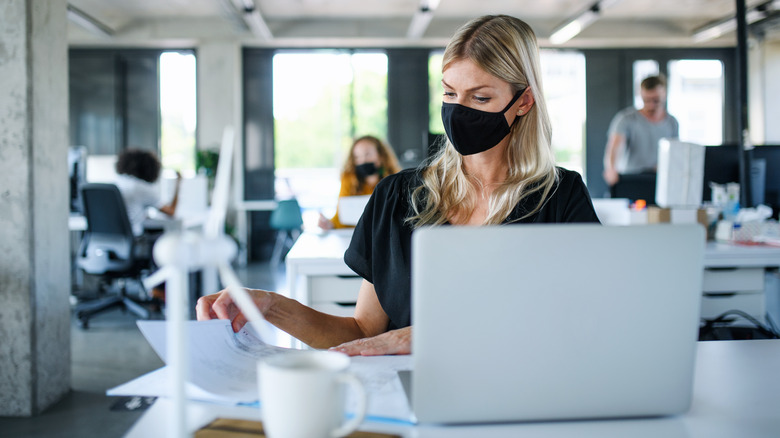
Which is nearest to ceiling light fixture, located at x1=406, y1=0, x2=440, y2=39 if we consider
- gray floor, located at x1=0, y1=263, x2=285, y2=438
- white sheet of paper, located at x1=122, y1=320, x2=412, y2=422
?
gray floor, located at x1=0, y1=263, x2=285, y2=438

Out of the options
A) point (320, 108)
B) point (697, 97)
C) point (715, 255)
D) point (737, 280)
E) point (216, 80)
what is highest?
point (216, 80)

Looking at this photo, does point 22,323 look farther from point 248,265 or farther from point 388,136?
point 388,136

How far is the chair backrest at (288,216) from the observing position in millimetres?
7160

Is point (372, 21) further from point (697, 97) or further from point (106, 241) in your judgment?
point (106, 241)

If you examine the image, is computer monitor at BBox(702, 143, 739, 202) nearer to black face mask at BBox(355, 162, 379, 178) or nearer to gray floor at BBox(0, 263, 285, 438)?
black face mask at BBox(355, 162, 379, 178)

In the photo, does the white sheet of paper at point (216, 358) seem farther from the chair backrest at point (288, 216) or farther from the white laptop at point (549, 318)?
the chair backrest at point (288, 216)

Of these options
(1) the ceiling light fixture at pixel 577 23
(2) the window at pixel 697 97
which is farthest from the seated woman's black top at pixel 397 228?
(2) the window at pixel 697 97

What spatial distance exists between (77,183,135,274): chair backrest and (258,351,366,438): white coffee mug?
4135mm

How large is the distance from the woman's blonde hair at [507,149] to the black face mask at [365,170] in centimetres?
279

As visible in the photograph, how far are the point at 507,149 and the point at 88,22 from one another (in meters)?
7.08

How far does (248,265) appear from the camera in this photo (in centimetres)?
796

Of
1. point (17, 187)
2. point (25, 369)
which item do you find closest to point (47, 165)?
point (17, 187)

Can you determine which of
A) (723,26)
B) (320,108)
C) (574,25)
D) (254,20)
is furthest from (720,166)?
(320,108)

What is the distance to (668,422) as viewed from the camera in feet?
2.43
